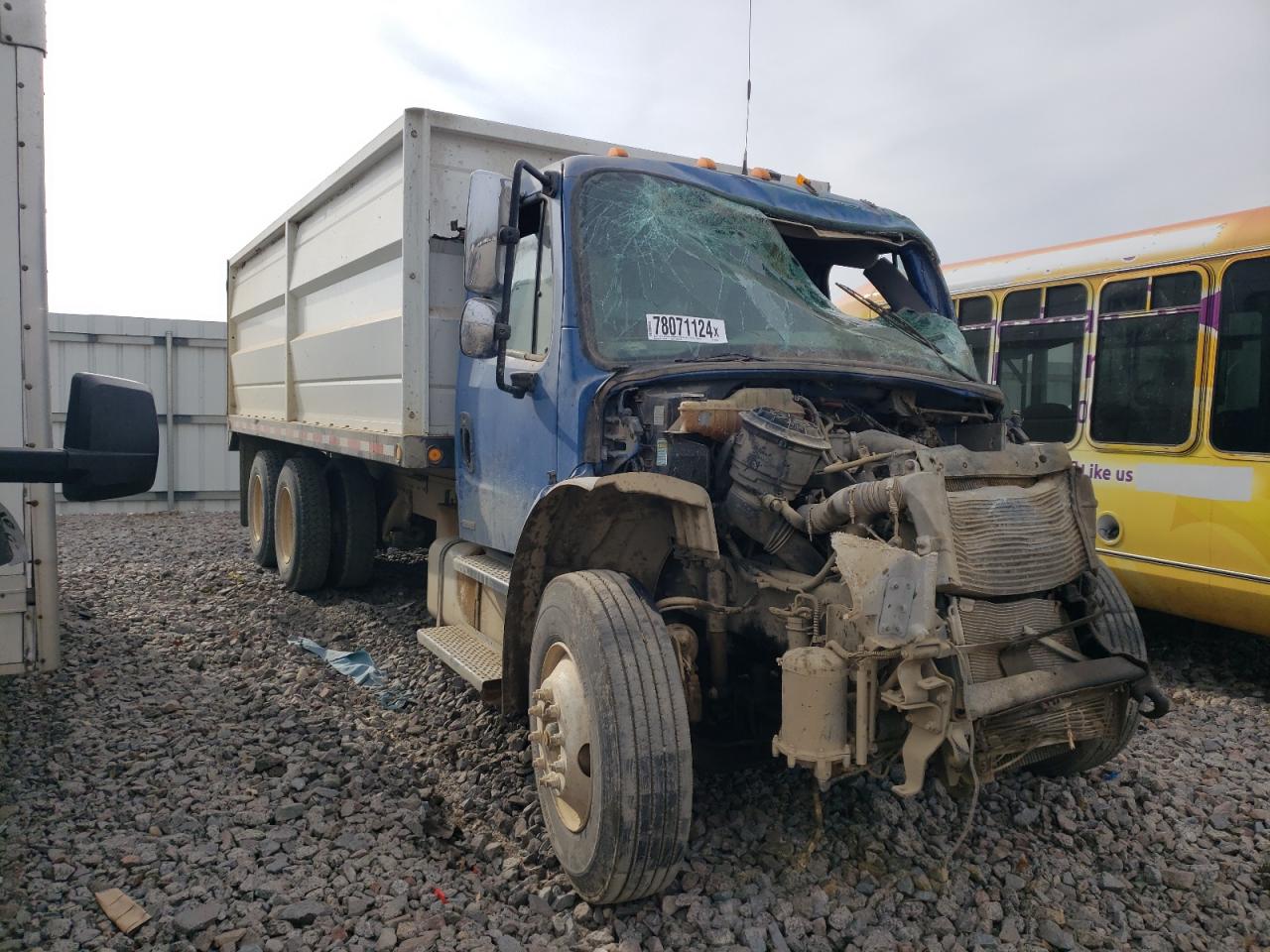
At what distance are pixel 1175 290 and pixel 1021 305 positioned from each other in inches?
47.1

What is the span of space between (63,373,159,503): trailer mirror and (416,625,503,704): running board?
6.00ft

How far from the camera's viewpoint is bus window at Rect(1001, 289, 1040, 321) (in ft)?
22.5

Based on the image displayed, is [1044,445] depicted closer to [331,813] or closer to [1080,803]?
[1080,803]

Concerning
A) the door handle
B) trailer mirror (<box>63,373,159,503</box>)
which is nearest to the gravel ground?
the door handle

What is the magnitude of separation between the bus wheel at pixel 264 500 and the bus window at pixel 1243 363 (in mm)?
6759

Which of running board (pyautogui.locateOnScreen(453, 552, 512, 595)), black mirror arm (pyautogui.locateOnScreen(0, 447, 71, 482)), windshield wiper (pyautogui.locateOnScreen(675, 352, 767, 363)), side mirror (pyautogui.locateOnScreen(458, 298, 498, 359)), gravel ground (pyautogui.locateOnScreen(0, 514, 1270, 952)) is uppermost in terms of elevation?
side mirror (pyautogui.locateOnScreen(458, 298, 498, 359))

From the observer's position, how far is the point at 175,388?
1295 cm

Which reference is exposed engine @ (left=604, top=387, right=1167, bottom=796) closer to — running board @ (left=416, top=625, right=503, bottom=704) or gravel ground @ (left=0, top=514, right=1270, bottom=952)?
gravel ground @ (left=0, top=514, right=1270, bottom=952)

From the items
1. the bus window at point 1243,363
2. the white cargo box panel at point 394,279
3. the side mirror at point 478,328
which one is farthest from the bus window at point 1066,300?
the side mirror at point 478,328

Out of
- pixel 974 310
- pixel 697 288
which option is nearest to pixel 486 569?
pixel 697 288

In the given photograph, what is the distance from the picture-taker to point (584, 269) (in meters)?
3.57

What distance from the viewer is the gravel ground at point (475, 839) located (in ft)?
9.14

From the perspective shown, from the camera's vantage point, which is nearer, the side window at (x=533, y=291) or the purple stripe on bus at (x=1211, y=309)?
the side window at (x=533, y=291)

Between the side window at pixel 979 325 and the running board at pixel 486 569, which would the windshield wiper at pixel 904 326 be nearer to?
the running board at pixel 486 569
